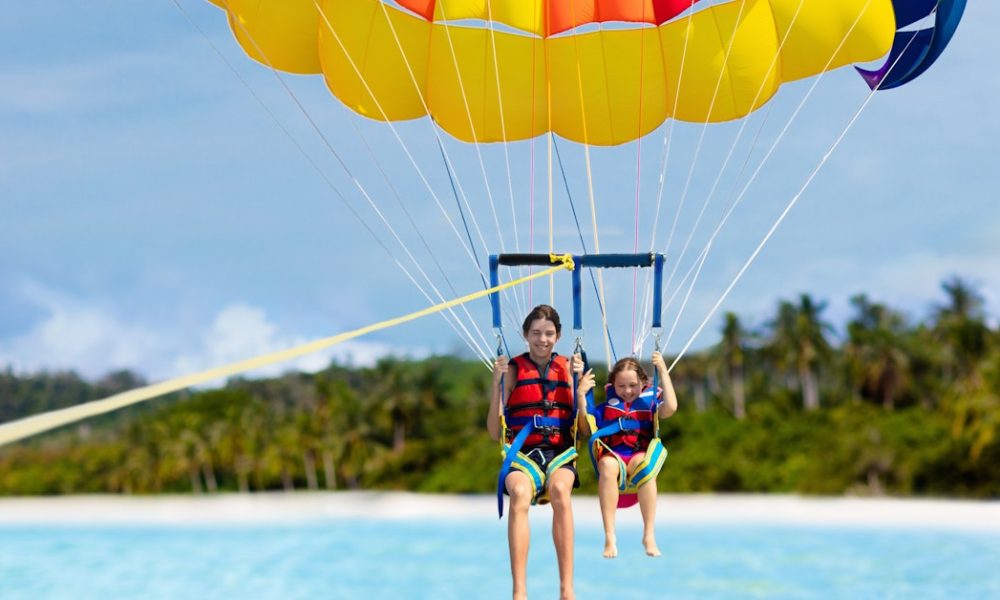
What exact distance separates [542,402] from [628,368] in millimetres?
538

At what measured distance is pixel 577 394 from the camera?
5586 mm

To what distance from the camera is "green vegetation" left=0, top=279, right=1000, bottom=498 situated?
1325 inches

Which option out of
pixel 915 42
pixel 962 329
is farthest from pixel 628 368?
pixel 962 329

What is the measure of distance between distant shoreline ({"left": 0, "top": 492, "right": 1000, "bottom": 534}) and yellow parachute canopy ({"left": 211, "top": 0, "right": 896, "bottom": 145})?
19.8 meters

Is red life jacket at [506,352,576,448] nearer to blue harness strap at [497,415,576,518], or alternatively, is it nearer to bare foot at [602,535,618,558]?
blue harness strap at [497,415,576,518]

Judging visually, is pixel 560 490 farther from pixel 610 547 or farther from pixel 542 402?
pixel 542 402

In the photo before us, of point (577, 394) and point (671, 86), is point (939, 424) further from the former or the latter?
point (577, 394)

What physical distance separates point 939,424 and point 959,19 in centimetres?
2878

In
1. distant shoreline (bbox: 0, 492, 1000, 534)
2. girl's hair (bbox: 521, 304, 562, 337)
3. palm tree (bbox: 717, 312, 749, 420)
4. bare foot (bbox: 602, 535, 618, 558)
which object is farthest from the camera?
palm tree (bbox: 717, 312, 749, 420)

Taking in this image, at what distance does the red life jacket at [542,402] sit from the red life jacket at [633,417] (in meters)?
0.25

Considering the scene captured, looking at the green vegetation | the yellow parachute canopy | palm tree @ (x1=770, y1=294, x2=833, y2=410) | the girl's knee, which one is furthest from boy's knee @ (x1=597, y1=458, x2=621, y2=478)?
palm tree @ (x1=770, y1=294, x2=833, y2=410)

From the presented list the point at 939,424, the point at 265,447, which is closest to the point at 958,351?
the point at 939,424

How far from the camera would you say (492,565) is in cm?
2069

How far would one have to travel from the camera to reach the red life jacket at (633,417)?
18.9 ft
